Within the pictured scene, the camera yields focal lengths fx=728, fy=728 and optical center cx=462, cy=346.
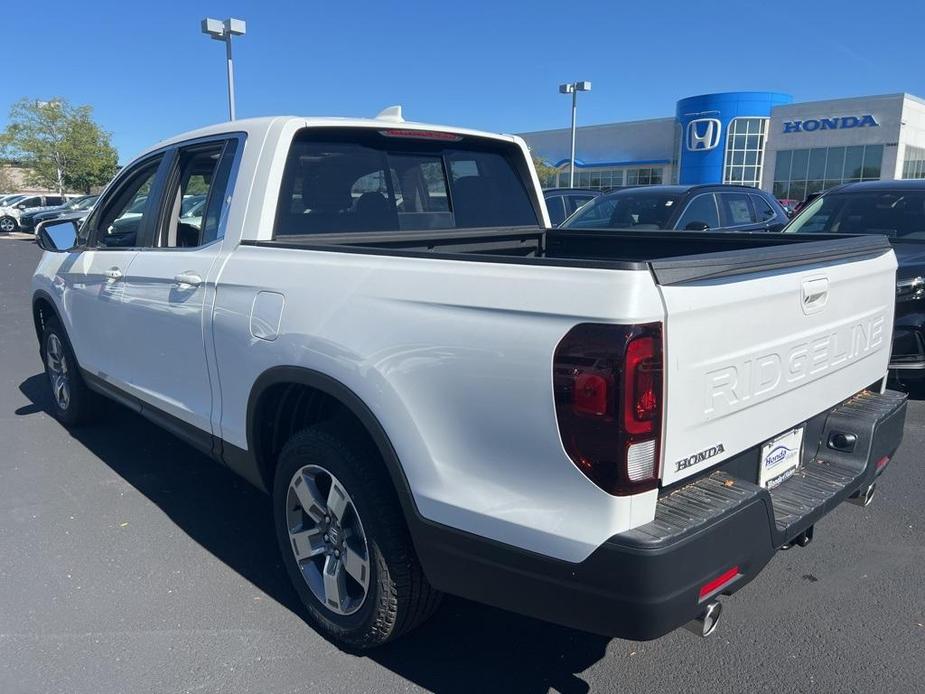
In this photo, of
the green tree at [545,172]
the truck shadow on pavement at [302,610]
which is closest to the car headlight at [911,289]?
the truck shadow on pavement at [302,610]

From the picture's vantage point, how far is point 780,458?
2516 mm

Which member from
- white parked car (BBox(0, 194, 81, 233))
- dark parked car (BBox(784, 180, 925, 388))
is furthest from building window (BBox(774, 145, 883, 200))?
white parked car (BBox(0, 194, 81, 233))

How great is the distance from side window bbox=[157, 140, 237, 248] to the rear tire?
1.57 m

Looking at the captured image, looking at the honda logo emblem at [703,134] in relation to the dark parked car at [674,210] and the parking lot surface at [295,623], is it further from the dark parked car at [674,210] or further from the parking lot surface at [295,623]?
the parking lot surface at [295,623]

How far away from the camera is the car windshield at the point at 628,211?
8.45 metres

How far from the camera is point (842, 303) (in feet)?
8.65

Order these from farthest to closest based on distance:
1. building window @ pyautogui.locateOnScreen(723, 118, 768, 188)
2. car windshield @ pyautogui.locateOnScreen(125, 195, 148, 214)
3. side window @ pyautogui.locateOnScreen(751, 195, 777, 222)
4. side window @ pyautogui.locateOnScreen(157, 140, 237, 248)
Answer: building window @ pyautogui.locateOnScreen(723, 118, 768, 188) < side window @ pyautogui.locateOnScreen(751, 195, 777, 222) < car windshield @ pyautogui.locateOnScreen(125, 195, 148, 214) < side window @ pyautogui.locateOnScreen(157, 140, 237, 248)

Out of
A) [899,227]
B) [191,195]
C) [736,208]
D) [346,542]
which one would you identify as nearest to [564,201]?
[736,208]

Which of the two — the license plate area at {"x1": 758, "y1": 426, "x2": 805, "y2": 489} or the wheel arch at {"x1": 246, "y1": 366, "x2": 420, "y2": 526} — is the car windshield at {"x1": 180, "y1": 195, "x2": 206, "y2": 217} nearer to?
the wheel arch at {"x1": 246, "y1": 366, "x2": 420, "y2": 526}

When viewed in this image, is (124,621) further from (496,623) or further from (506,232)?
(506,232)

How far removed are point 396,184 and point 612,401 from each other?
7.42ft

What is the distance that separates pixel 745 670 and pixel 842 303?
139cm

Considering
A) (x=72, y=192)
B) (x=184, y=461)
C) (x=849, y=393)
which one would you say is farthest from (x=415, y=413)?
(x=72, y=192)

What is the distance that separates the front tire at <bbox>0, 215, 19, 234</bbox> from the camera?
30.6 m
